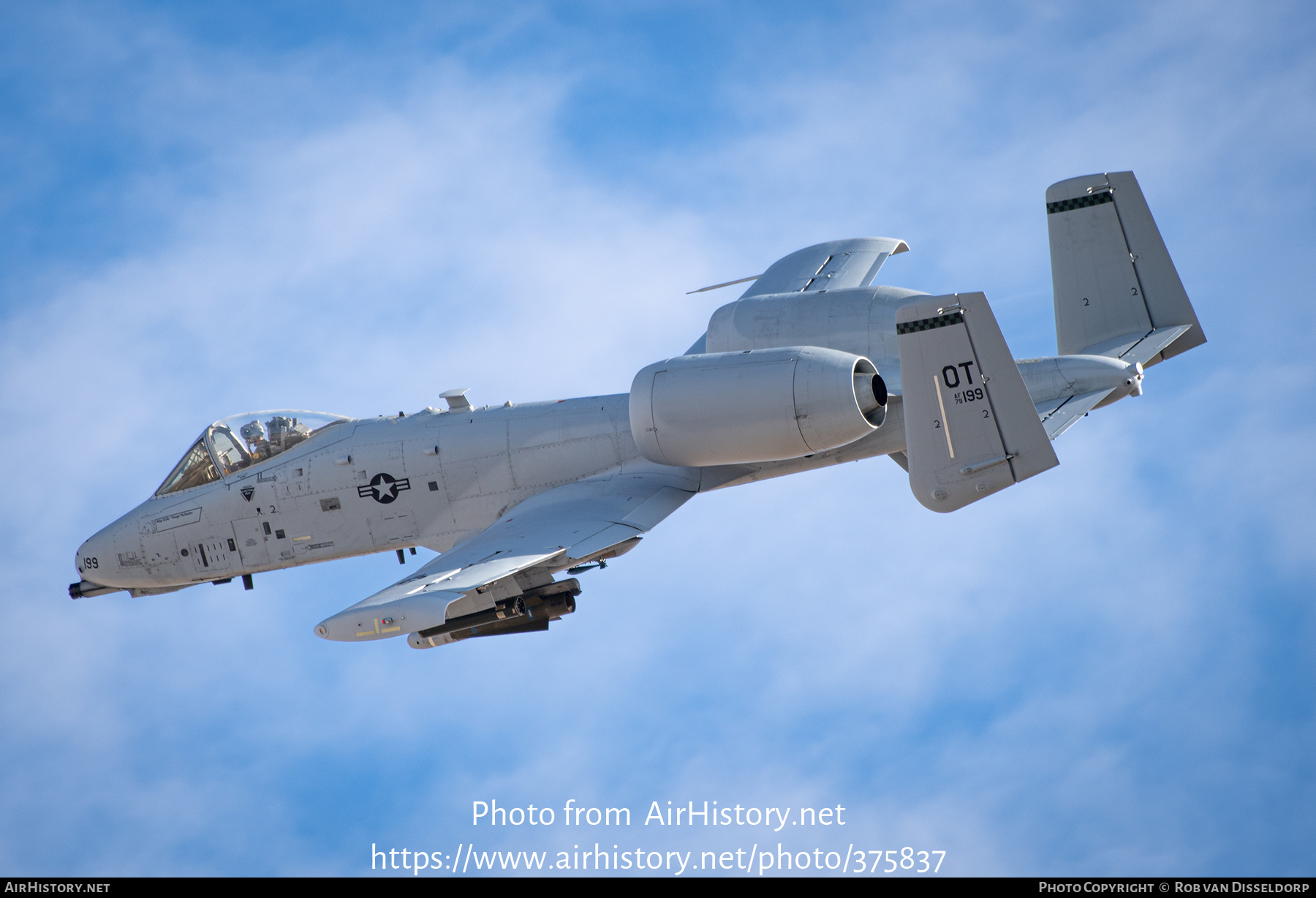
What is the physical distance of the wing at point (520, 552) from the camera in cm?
1445

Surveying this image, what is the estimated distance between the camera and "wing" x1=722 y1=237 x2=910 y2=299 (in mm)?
20859

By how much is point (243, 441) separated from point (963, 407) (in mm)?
10723

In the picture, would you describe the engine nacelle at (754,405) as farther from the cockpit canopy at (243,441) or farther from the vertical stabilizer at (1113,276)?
the cockpit canopy at (243,441)

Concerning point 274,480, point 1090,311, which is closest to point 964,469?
point 1090,311

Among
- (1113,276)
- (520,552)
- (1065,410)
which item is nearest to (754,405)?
(520,552)

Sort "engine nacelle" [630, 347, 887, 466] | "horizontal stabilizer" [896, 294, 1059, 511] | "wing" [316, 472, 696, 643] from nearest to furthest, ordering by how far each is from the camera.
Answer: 1. "horizontal stabilizer" [896, 294, 1059, 511]
2. "wing" [316, 472, 696, 643]
3. "engine nacelle" [630, 347, 887, 466]

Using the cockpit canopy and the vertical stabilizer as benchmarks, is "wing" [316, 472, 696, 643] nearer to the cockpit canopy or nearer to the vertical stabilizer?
the cockpit canopy

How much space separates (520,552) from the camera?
52.5ft

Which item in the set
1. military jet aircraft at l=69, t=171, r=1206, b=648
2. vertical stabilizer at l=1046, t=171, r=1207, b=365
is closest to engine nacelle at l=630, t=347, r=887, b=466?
military jet aircraft at l=69, t=171, r=1206, b=648

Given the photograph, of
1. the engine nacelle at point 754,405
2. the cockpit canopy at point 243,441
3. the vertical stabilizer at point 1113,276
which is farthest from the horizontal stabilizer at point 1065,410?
the cockpit canopy at point 243,441

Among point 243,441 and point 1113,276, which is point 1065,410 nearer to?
point 1113,276

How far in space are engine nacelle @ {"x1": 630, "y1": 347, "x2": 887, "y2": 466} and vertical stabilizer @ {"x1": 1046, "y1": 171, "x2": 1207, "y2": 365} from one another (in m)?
2.86

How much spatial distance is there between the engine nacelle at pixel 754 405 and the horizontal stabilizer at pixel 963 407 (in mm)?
2318

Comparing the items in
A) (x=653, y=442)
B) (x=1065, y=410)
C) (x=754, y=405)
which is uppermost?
(x=754, y=405)
